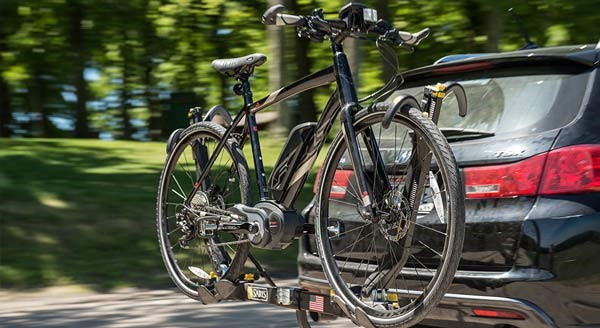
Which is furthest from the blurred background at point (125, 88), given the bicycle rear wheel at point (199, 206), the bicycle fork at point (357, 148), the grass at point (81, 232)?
the bicycle fork at point (357, 148)

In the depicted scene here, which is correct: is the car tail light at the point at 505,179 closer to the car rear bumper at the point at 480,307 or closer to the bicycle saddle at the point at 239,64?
the car rear bumper at the point at 480,307

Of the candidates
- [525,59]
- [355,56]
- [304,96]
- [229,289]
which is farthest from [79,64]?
[525,59]

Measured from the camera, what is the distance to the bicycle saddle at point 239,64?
531 cm

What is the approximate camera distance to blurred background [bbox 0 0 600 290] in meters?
8.73

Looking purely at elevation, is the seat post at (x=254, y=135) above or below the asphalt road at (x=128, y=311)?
above

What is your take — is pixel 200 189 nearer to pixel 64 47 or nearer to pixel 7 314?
pixel 7 314

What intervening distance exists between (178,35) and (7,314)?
704 inches

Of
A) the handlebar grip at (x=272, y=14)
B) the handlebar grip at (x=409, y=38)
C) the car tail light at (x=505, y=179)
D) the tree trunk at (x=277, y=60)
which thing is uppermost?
the handlebar grip at (x=272, y=14)

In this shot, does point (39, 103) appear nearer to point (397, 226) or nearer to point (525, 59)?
point (525, 59)

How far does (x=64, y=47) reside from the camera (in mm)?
21797

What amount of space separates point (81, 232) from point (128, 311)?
2.12 metres

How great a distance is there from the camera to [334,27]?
467 cm

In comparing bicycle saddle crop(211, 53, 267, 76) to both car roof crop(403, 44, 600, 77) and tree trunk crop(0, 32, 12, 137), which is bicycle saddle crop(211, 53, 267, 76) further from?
tree trunk crop(0, 32, 12, 137)

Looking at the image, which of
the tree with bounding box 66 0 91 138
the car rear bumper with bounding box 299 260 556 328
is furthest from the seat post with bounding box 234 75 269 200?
the tree with bounding box 66 0 91 138
